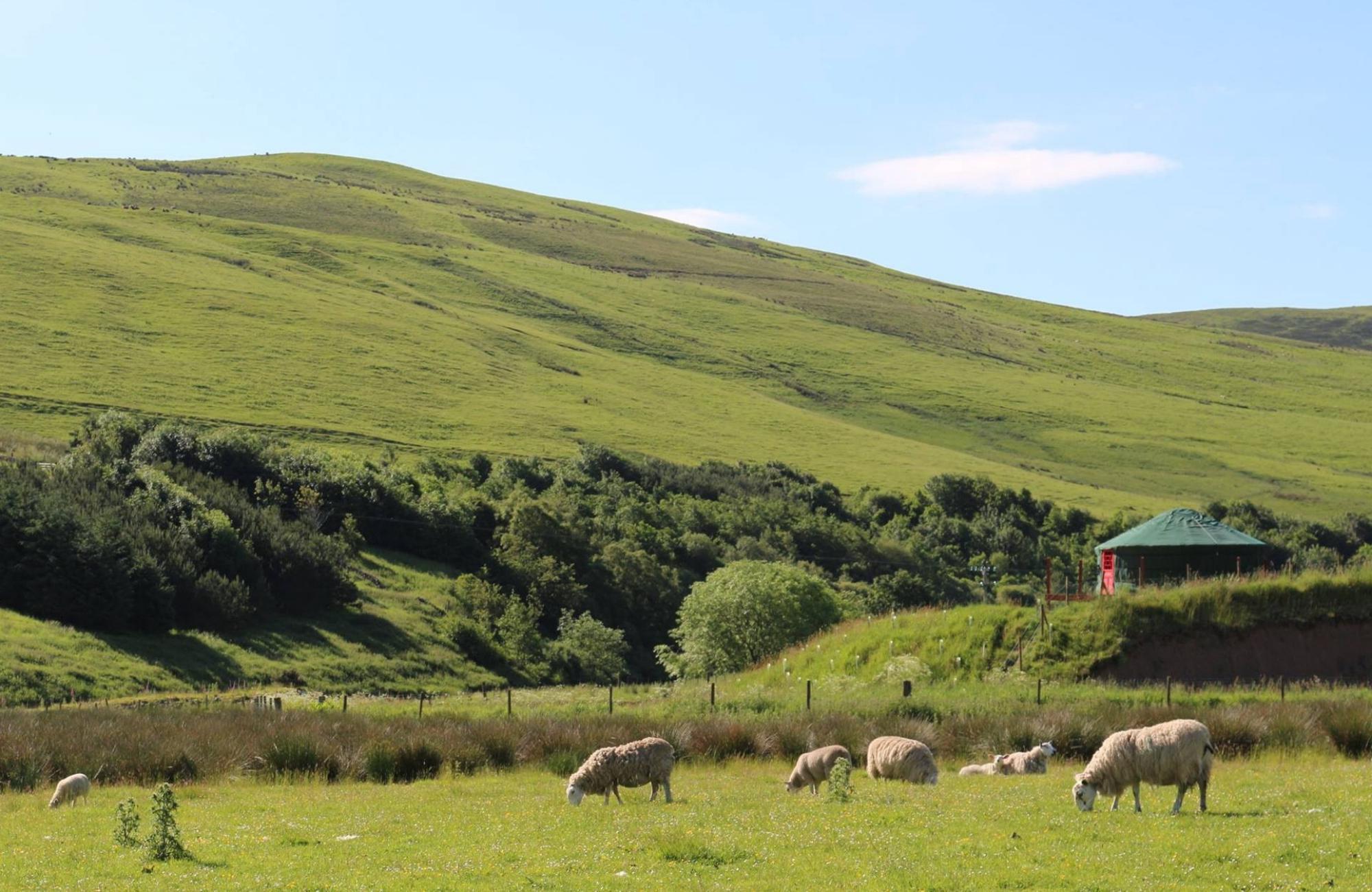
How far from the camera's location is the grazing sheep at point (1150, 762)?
18.0 m

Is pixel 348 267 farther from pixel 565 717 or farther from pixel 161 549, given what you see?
pixel 565 717

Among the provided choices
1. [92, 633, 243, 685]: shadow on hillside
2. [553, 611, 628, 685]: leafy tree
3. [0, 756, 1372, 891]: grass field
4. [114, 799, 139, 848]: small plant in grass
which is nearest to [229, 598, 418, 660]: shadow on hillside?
[92, 633, 243, 685]: shadow on hillside

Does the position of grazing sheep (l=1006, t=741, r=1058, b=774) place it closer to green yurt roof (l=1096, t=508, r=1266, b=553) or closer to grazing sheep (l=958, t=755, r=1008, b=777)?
grazing sheep (l=958, t=755, r=1008, b=777)

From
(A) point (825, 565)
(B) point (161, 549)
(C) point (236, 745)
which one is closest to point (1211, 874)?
(C) point (236, 745)

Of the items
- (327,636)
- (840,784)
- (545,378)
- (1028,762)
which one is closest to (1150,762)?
(840,784)

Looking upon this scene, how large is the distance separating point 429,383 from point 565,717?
10281 centimetres

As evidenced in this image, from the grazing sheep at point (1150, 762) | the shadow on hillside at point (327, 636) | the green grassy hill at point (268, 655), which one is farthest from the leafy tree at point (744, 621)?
the grazing sheep at point (1150, 762)

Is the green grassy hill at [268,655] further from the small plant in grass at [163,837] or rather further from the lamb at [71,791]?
the small plant in grass at [163,837]

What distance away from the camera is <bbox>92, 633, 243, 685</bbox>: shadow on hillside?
5575 cm

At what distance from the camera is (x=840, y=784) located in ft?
69.1

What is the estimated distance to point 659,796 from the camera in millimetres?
22719

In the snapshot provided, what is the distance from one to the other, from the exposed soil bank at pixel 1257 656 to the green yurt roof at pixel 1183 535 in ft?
27.8

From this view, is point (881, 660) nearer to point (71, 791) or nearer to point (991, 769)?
point (991, 769)

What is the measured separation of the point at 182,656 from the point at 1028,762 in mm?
40957
